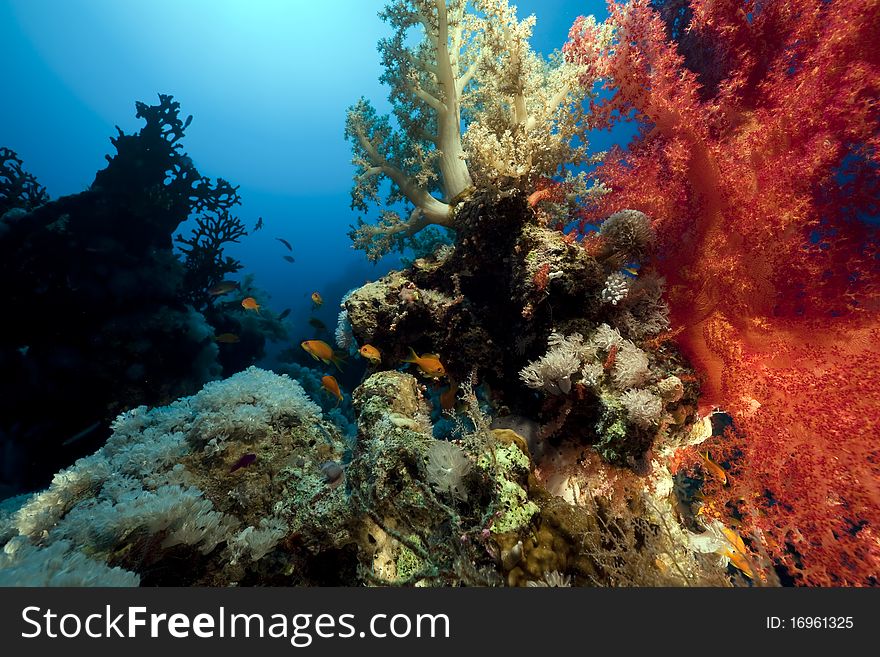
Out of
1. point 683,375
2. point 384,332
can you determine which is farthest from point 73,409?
point 683,375

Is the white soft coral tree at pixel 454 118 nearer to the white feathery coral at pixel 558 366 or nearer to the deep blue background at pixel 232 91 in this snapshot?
the white feathery coral at pixel 558 366

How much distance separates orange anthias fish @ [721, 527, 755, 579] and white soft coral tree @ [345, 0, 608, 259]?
376 cm

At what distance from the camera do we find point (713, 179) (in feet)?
10.9

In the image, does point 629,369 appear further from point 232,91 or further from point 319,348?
point 232,91

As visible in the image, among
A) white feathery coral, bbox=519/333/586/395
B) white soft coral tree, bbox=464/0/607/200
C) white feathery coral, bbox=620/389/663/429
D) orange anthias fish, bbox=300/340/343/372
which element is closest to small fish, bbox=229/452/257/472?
orange anthias fish, bbox=300/340/343/372

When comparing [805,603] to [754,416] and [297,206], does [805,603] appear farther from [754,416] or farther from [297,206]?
[297,206]

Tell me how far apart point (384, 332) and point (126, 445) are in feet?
9.72

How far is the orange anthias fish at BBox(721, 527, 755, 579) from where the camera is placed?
2793mm

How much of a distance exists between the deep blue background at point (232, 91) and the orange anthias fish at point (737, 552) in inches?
1844

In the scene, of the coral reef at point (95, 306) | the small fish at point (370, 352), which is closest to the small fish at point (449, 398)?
the small fish at point (370, 352)

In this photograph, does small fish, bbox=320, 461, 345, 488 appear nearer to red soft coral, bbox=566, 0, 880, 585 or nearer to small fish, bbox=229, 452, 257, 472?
small fish, bbox=229, 452, 257, 472

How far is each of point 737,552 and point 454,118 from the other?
19.6 feet

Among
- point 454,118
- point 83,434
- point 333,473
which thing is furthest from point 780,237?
point 83,434

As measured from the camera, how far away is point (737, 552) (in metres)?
2.94
